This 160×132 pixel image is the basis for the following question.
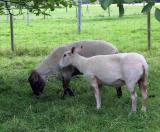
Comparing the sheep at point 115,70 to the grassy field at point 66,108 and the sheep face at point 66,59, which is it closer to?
the sheep face at point 66,59

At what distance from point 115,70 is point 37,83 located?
2187mm

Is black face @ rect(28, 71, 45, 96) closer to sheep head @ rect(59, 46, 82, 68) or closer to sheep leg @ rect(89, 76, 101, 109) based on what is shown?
sheep head @ rect(59, 46, 82, 68)

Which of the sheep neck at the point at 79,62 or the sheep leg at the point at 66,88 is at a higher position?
the sheep neck at the point at 79,62

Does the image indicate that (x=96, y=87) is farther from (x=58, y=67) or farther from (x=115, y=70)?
(x=58, y=67)

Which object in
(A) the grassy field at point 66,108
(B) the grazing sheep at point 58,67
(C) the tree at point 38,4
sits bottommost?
(A) the grassy field at point 66,108

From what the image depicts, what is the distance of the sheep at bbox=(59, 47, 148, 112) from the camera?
264 inches

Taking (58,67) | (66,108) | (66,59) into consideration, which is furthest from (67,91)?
(66,108)

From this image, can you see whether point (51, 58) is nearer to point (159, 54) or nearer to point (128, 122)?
point (128, 122)

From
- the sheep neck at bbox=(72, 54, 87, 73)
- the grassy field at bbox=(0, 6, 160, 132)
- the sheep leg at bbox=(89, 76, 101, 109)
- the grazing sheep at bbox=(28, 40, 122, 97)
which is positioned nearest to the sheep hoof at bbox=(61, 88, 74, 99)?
the grazing sheep at bbox=(28, 40, 122, 97)

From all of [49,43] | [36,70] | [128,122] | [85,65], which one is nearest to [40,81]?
[36,70]

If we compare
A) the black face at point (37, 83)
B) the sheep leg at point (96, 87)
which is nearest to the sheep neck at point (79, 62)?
the sheep leg at point (96, 87)

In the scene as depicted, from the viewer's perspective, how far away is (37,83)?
863 centimetres

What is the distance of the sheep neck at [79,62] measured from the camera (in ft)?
24.7

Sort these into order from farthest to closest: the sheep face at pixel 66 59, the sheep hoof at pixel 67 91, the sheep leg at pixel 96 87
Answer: the sheep hoof at pixel 67 91
the sheep face at pixel 66 59
the sheep leg at pixel 96 87
